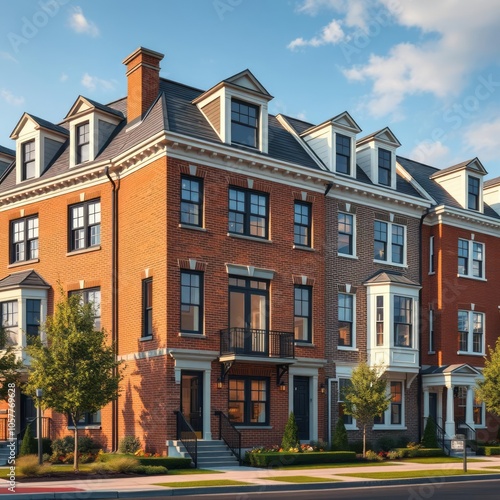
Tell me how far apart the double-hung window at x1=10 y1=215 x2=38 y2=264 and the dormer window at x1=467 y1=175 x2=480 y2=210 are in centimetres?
1959

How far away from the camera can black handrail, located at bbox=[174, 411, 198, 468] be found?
81.0ft

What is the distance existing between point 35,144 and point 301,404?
14.9m

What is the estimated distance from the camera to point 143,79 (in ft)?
98.1

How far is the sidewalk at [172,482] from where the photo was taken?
17547 millimetres

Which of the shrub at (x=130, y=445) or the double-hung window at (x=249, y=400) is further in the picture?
the double-hung window at (x=249, y=400)

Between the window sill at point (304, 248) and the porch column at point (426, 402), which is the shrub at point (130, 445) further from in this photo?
the porch column at point (426, 402)

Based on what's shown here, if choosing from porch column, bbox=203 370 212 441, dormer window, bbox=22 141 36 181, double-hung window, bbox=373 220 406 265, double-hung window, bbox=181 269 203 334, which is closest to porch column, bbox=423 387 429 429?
double-hung window, bbox=373 220 406 265

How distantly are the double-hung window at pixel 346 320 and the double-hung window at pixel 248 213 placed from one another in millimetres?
4959

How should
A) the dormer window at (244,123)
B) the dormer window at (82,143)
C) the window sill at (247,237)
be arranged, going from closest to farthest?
the window sill at (247,237) < the dormer window at (244,123) < the dormer window at (82,143)

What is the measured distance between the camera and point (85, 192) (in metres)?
29.9

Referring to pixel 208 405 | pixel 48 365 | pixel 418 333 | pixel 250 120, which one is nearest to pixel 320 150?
pixel 250 120

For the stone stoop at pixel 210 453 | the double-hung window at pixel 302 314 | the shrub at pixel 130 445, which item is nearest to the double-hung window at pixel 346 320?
the double-hung window at pixel 302 314

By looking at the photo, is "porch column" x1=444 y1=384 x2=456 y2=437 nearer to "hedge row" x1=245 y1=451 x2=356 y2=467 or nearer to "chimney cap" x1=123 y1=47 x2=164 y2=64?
"hedge row" x1=245 y1=451 x2=356 y2=467

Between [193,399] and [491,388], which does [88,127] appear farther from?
[491,388]
